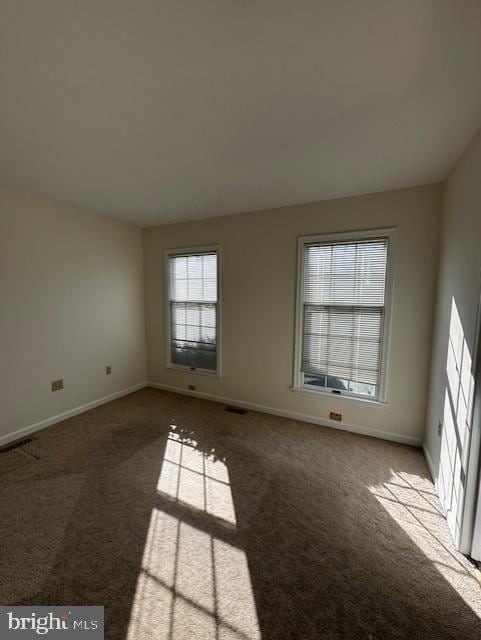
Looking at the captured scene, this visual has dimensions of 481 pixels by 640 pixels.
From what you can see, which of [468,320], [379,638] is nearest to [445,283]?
[468,320]

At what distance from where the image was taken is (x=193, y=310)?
3936 millimetres

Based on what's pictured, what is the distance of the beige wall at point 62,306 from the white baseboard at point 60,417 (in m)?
0.04

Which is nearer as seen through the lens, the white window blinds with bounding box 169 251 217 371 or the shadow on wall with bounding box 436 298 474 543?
the shadow on wall with bounding box 436 298 474 543

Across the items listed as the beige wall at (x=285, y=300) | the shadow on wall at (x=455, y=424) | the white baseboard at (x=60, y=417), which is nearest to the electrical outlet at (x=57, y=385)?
the white baseboard at (x=60, y=417)

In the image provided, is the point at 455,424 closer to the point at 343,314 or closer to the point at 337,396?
the point at 337,396

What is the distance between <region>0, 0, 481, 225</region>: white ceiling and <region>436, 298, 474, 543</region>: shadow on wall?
1335 mm

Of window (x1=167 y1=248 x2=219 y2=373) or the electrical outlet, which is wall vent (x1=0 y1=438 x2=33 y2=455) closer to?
the electrical outlet

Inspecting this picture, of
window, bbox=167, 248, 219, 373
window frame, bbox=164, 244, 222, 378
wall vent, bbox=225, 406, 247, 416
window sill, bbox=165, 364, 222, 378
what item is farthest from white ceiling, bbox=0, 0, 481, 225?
wall vent, bbox=225, 406, 247, 416

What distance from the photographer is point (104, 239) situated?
3602 millimetres

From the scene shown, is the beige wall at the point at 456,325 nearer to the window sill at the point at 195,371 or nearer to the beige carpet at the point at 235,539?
the beige carpet at the point at 235,539

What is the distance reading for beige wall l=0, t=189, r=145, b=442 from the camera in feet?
8.91

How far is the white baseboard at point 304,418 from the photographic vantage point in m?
2.79

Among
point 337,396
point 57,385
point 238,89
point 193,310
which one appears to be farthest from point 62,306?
point 337,396

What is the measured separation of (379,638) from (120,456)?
2.15 meters
